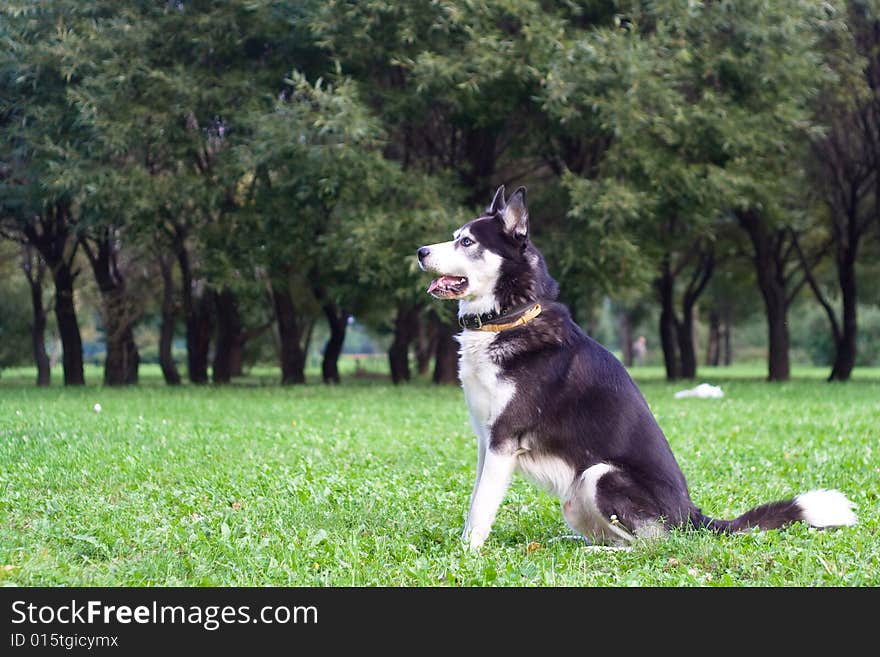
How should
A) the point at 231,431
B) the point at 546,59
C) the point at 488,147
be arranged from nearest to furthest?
the point at 231,431 < the point at 546,59 < the point at 488,147

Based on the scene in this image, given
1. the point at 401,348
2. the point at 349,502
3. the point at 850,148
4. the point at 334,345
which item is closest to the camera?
the point at 349,502

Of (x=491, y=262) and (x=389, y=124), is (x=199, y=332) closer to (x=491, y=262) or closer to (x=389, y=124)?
(x=389, y=124)

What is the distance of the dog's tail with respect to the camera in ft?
19.2

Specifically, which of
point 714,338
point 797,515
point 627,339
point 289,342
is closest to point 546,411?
point 797,515

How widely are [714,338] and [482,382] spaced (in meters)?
50.0

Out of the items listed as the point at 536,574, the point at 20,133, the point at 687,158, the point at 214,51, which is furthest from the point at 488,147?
the point at 536,574

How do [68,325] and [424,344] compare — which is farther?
[424,344]

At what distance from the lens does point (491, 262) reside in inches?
226

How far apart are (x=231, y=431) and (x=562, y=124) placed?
10.9 m

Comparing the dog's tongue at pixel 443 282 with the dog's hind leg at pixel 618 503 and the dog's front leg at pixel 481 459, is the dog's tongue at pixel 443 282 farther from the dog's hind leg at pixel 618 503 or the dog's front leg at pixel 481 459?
the dog's hind leg at pixel 618 503

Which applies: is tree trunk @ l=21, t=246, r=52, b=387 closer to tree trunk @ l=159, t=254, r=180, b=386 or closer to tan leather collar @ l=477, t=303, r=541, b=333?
tree trunk @ l=159, t=254, r=180, b=386

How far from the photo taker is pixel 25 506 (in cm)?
696

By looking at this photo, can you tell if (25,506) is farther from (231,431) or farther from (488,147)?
(488,147)

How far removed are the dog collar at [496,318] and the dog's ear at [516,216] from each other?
0.44 m
